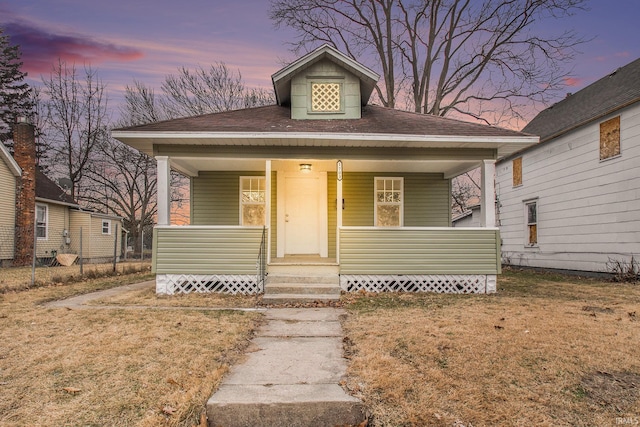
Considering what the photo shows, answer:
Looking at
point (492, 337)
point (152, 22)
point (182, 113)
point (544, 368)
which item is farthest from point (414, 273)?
point (182, 113)

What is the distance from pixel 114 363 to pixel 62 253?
1957 cm

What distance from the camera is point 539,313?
602cm

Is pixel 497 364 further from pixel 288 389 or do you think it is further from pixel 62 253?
pixel 62 253

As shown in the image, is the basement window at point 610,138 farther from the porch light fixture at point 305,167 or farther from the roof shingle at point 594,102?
the porch light fixture at point 305,167

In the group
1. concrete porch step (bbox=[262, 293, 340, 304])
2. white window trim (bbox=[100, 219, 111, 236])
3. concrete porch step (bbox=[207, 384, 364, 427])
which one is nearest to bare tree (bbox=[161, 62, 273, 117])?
white window trim (bbox=[100, 219, 111, 236])

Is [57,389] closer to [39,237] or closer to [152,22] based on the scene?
[152,22]

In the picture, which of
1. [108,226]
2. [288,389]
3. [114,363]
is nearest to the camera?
[288,389]

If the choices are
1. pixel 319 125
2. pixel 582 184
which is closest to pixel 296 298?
pixel 319 125

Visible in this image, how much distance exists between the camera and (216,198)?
10789 mm

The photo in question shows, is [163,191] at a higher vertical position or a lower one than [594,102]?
lower

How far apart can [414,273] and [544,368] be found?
16.8 ft

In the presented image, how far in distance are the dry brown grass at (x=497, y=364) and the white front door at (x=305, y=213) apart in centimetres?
413

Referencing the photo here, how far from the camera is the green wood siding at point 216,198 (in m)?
10.8

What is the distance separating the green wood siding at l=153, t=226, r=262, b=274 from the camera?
8430 mm
